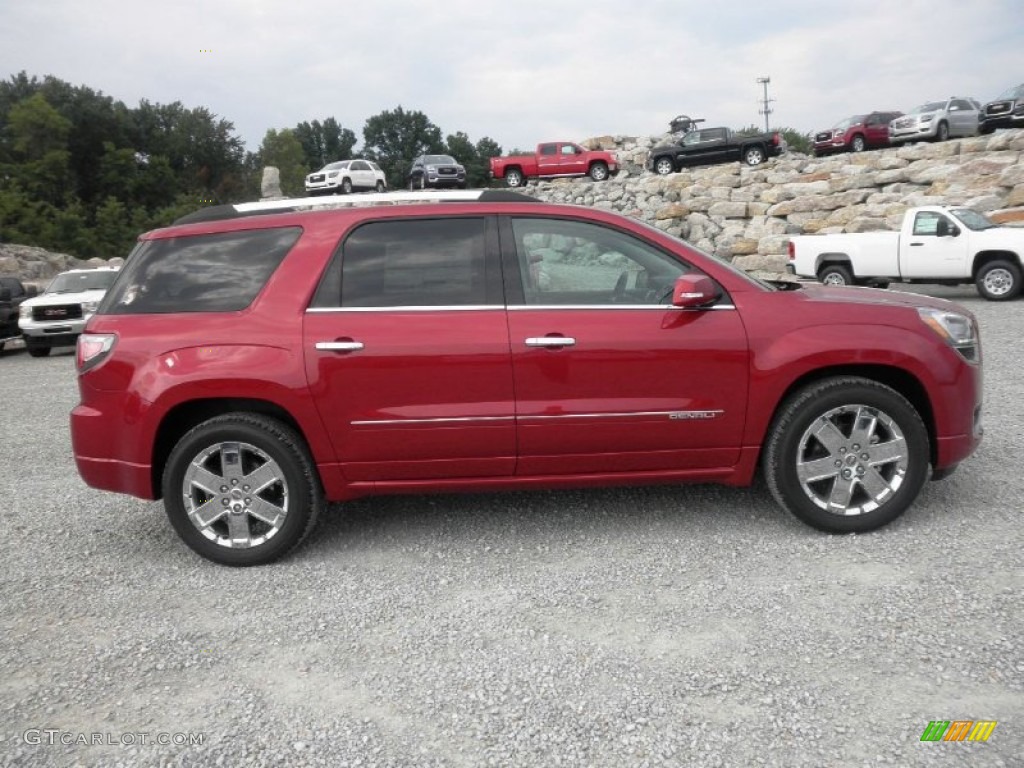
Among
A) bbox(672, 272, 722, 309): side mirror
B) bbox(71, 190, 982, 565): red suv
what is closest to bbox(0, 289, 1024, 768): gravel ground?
bbox(71, 190, 982, 565): red suv

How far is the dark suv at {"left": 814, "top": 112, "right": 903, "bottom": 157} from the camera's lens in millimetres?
28406

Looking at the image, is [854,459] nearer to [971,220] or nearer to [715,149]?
[971,220]

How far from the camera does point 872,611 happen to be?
11.1 ft

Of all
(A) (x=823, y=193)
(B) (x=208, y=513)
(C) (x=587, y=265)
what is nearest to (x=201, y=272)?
(B) (x=208, y=513)

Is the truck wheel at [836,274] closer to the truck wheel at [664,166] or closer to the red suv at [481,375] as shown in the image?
the red suv at [481,375]

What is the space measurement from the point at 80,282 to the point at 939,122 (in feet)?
81.6

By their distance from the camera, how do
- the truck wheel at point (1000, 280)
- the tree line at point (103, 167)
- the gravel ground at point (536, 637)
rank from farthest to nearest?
the tree line at point (103, 167), the truck wheel at point (1000, 280), the gravel ground at point (536, 637)

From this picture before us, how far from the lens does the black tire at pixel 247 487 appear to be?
409cm

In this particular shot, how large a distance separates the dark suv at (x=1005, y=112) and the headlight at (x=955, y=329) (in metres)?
24.4

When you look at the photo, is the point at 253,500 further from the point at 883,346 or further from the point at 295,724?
the point at 883,346

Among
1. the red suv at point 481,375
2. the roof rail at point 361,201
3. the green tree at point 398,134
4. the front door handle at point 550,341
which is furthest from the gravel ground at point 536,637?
the green tree at point 398,134

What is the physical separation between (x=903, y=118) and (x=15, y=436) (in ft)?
88.7

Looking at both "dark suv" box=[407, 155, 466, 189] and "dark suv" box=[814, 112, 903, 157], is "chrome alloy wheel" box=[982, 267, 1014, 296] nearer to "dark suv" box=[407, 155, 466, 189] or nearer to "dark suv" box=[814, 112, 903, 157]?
"dark suv" box=[814, 112, 903, 157]

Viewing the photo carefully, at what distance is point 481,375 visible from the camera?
13.4 feet
